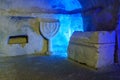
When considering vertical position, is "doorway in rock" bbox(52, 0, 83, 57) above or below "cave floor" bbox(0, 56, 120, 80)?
above

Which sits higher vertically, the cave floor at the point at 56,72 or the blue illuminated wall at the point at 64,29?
the blue illuminated wall at the point at 64,29

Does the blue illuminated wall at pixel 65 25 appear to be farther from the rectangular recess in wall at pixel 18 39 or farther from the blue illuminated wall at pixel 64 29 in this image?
the rectangular recess in wall at pixel 18 39

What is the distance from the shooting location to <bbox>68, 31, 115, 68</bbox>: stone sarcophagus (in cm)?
388

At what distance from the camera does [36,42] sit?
5.95 meters

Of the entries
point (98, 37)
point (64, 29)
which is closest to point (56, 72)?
point (98, 37)

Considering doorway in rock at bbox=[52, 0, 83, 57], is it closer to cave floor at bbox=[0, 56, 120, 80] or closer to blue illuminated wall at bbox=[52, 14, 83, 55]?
blue illuminated wall at bbox=[52, 14, 83, 55]

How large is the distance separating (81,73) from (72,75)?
0.24 meters

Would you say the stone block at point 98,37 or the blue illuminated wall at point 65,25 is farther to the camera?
the blue illuminated wall at point 65,25

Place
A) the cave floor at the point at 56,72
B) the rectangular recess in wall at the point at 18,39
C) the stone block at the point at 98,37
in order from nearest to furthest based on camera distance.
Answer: the cave floor at the point at 56,72 → the stone block at the point at 98,37 → the rectangular recess in wall at the point at 18,39

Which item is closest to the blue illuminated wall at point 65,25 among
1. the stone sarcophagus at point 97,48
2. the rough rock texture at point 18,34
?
the rough rock texture at point 18,34

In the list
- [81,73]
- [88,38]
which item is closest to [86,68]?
[81,73]

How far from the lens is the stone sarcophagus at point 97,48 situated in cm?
388

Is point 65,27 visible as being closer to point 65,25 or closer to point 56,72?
point 65,25

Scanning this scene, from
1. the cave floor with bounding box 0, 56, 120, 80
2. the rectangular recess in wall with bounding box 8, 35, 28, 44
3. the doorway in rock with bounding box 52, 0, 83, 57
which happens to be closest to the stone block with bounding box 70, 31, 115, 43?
the cave floor with bounding box 0, 56, 120, 80
